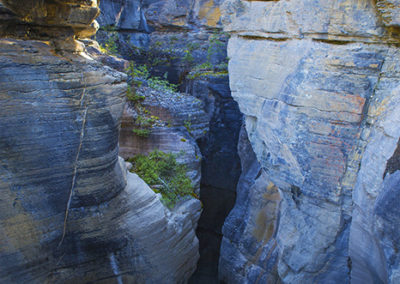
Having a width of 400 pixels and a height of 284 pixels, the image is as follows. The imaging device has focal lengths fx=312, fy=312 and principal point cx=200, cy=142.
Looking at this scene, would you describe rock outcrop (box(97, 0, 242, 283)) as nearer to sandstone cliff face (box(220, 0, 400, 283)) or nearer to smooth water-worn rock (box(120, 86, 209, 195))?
smooth water-worn rock (box(120, 86, 209, 195))

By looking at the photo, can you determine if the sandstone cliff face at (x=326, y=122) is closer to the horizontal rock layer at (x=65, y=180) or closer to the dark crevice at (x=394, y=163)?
the dark crevice at (x=394, y=163)

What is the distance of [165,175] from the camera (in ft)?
21.1

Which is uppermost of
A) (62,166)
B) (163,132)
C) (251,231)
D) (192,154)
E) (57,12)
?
(57,12)

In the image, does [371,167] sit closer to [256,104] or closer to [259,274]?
[256,104]

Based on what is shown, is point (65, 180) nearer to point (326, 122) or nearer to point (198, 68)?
point (326, 122)

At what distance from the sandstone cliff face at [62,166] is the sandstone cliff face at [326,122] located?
2.44m

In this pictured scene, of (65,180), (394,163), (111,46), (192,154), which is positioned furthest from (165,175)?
(111,46)

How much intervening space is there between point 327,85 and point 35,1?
3.97 metres

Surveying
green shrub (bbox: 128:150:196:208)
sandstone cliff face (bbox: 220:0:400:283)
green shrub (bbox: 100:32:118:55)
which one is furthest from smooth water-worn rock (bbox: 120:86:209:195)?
green shrub (bbox: 100:32:118:55)

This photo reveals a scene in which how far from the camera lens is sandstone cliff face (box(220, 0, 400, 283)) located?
3.99 meters

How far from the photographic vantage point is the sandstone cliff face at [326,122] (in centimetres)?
399

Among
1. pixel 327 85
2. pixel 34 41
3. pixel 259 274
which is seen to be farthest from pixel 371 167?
pixel 34 41

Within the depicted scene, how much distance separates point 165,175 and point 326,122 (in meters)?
3.32

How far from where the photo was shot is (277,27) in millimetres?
5047
